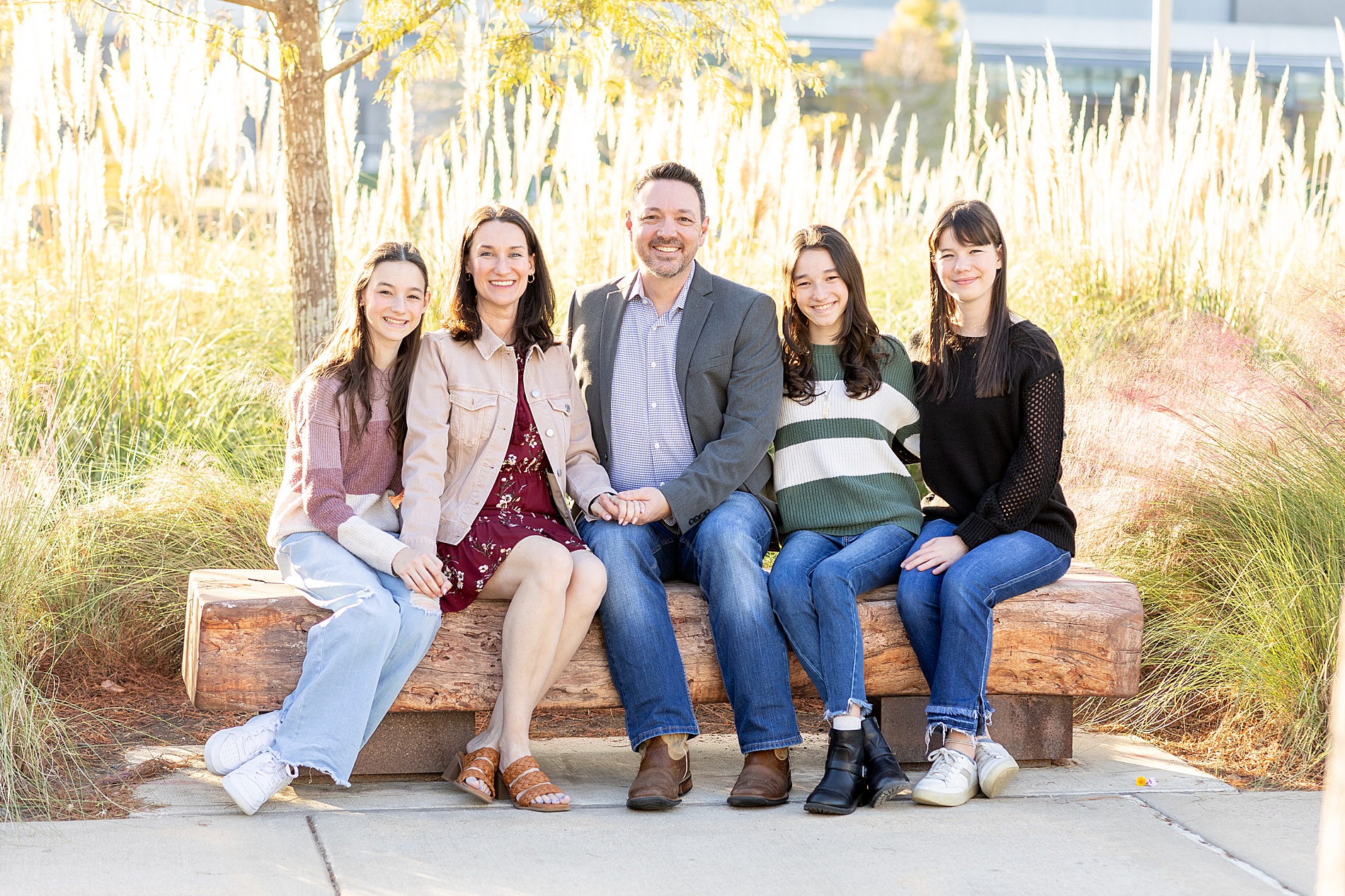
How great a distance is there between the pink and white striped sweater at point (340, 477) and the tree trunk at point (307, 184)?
1.32 meters

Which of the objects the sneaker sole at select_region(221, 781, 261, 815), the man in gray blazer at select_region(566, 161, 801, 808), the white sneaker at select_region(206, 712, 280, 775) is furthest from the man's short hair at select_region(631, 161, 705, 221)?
the sneaker sole at select_region(221, 781, 261, 815)

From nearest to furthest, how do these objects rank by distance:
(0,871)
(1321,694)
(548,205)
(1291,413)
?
(0,871) < (1321,694) < (1291,413) < (548,205)

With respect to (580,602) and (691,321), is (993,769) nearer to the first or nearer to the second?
(580,602)

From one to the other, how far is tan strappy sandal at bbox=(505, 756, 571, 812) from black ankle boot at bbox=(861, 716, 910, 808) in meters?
0.67

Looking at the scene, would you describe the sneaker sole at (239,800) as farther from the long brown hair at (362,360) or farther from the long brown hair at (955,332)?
the long brown hair at (955,332)

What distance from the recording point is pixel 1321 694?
10.7 feet

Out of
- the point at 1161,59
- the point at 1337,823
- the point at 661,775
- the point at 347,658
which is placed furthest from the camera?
the point at 1161,59

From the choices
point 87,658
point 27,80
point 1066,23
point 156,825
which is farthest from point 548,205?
point 1066,23

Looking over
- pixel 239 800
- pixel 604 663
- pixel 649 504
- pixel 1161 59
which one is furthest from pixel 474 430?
pixel 1161 59

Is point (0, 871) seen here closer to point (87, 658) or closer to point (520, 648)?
point (520, 648)

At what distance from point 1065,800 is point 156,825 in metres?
1.98

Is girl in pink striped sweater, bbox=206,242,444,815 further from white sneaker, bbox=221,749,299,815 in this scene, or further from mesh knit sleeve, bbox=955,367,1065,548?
mesh knit sleeve, bbox=955,367,1065,548

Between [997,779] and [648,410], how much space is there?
1227mm

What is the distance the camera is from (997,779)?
3.09 meters
